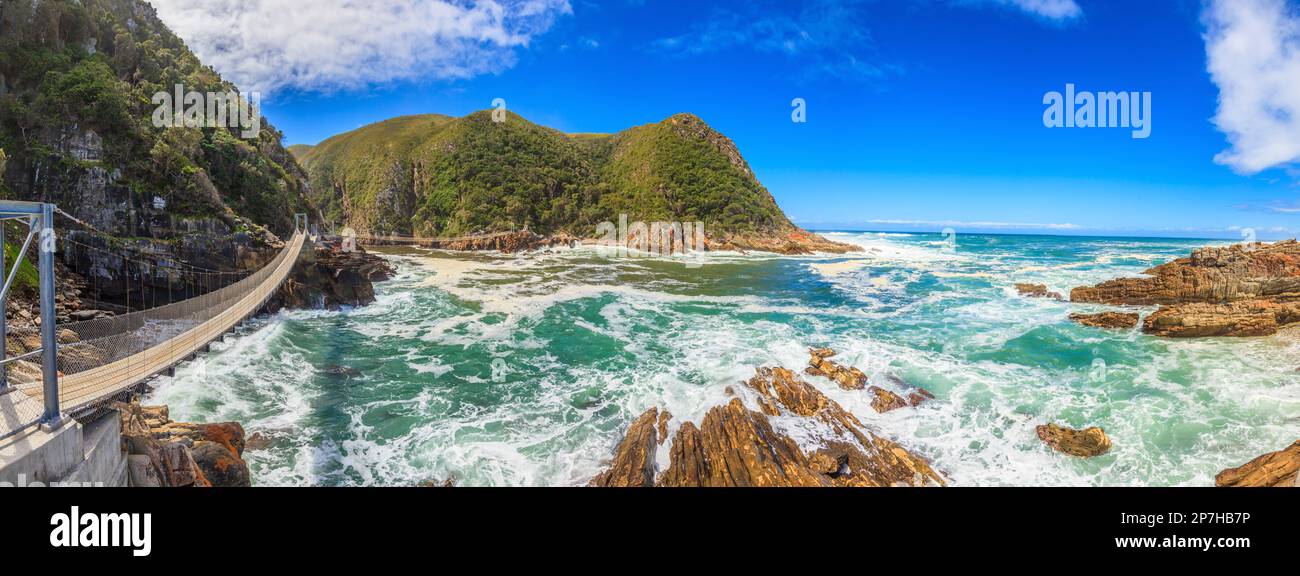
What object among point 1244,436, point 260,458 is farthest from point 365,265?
point 1244,436

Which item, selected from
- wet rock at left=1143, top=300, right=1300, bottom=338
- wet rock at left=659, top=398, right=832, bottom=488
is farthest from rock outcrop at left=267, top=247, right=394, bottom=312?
wet rock at left=1143, top=300, right=1300, bottom=338

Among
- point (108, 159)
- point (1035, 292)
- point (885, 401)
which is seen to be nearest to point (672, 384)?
point (885, 401)

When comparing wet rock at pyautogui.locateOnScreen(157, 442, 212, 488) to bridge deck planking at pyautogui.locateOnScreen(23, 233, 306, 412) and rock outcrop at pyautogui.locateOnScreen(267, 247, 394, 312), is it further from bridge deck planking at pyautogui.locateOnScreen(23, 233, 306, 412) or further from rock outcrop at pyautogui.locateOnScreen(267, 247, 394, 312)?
rock outcrop at pyautogui.locateOnScreen(267, 247, 394, 312)

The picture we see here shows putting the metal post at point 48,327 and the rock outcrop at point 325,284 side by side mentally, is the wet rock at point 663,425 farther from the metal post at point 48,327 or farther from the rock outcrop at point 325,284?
the rock outcrop at point 325,284

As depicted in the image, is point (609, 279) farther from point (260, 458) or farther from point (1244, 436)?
point (1244, 436)

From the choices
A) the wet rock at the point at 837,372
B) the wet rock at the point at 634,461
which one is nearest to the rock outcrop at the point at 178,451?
the wet rock at the point at 634,461

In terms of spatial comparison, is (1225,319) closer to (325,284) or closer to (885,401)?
(885,401)
